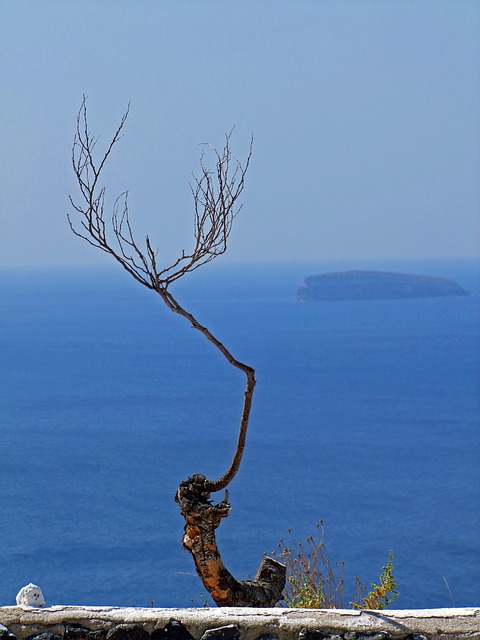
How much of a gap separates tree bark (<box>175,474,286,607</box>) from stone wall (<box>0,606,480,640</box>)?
2.00 feet

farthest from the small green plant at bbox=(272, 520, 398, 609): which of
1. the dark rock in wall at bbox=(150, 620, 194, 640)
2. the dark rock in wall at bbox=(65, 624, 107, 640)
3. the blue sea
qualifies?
the blue sea

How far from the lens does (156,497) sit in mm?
38625

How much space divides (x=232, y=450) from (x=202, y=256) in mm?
38854

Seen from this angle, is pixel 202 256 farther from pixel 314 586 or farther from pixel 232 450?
pixel 232 450

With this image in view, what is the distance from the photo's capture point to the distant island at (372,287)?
104500 millimetres

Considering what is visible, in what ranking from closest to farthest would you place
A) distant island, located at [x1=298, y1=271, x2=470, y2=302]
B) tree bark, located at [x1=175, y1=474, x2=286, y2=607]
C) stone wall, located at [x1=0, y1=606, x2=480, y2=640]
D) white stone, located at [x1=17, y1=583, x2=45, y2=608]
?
stone wall, located at [x1=0, y1=606, x2=480, y2=640]
white stone, located at [x1=17, y1=583, x2=45, y2=608]
tree bark, located at [x1=175, y1=474, x2=286, y2=607]
distant island, located at [x1=298, y1=271, x2=470, y2=302]

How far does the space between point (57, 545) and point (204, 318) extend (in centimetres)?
5618

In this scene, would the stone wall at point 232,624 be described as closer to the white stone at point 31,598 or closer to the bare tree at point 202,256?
the white stone at point 31,598

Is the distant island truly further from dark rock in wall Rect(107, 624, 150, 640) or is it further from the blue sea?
dark rock in wall Rect(107, 624, 150, 640)

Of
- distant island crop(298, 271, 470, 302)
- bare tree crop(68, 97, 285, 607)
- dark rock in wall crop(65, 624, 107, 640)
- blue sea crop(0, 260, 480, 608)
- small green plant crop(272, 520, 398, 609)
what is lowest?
blue sea crop(0, 260, 480, 608)

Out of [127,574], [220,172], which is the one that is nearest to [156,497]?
[127,574]

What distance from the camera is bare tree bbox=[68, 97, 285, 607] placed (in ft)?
11.8

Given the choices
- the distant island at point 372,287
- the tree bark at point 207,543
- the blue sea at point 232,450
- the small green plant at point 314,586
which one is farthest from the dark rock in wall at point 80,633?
the distant island at point 372,287

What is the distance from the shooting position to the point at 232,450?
1654 inches
